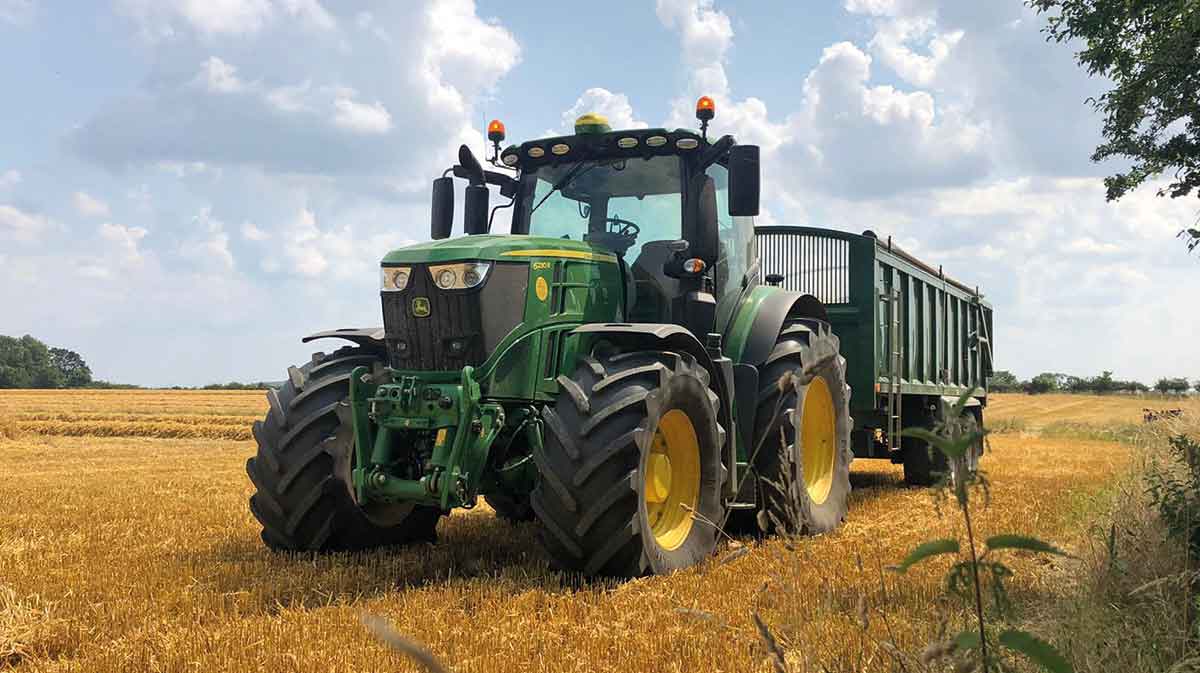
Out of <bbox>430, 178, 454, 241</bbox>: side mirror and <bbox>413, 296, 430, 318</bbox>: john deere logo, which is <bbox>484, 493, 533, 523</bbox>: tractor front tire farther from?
<bbox>430, 178, 454, 241</bbox>: side mirror

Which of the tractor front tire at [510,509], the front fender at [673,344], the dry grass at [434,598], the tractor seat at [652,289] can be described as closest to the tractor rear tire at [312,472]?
the dry grass at [434,598]

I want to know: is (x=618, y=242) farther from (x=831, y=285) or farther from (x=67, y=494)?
(x=67, y=494)

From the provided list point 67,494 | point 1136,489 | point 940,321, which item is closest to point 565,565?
point 1136,489

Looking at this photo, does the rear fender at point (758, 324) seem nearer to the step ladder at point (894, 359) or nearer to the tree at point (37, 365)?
the step ladder at point (894, 359)

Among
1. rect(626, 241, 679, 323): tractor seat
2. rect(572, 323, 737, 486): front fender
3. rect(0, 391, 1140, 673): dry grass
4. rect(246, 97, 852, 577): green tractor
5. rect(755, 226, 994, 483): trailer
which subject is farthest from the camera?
rect(755, 226, 994, 483): trailer

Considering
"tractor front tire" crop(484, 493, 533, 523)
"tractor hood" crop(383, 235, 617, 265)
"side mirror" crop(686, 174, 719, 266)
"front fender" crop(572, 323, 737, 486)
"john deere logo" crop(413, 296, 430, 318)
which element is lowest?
"tractor front tire" crop(484, 493, 533, 523)

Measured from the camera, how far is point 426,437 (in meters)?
5.97

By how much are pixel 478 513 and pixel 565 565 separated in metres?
3.48

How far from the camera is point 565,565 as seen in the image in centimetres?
545

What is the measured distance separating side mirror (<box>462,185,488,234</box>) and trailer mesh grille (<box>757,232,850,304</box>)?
3095 mm

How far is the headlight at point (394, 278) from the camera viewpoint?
20.6 ft

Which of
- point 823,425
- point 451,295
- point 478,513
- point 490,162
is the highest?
point 490,162

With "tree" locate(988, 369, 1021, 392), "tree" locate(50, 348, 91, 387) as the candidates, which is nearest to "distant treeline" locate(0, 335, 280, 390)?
"tree" locate(50, 348, 91, 387)

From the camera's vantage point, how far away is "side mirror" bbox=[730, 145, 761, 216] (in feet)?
21.2
